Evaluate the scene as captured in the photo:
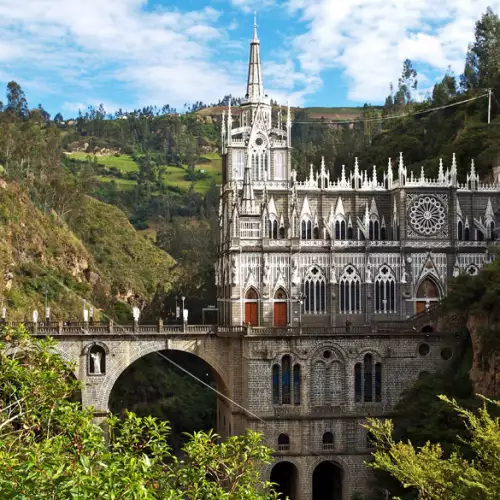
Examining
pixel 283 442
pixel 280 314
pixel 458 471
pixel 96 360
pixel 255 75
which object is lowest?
pixel 283 442

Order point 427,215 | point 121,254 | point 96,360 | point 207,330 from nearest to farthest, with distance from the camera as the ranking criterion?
point 96,360, point 207,330, point 427,215, point 121,254

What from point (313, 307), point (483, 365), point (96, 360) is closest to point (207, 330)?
point (96, 360)

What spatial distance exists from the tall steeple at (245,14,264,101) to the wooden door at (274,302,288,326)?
1679cm

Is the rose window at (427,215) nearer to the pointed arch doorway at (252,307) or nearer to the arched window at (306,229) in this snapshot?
the arched window at (306,229)

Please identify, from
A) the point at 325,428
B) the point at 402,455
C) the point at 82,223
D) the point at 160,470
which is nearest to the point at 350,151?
the point at 82,223

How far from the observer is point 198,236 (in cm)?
11538

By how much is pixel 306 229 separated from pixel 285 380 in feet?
42.2

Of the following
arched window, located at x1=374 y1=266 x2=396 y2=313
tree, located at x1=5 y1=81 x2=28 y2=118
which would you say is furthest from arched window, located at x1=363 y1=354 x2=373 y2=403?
tree, located at x1=5 y1=81 x2=28 y2=118

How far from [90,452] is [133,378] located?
55674 mm

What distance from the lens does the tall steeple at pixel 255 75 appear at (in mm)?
66875

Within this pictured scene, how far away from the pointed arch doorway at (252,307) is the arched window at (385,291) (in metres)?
8.74

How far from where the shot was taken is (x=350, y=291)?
201ft

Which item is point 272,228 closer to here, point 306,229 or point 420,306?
point 306,229

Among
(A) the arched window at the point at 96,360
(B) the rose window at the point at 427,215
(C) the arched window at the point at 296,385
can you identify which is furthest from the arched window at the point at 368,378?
(A) the arched window at the point at 96,360
